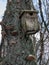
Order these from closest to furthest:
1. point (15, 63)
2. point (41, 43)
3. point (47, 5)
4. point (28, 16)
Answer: point (15, 63) → point (28, 16) → point (41, 43) → point (47, 5)

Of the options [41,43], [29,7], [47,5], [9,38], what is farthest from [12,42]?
[47,5]

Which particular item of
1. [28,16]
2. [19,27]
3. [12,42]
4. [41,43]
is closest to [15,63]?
[12,42]

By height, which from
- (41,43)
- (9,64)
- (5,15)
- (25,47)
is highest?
(5,15)

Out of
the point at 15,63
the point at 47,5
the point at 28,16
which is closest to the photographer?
the point at 15,63

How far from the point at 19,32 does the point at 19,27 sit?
7 centimetres

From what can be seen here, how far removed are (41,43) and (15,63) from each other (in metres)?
4.97

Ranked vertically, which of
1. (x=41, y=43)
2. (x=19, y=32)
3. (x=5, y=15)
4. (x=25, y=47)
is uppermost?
(x=5, y=15)

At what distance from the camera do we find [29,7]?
2422 millimetres

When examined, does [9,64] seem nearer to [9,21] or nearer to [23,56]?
[23,56]

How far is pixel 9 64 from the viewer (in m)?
2.25

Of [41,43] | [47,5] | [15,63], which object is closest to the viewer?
[15,63]

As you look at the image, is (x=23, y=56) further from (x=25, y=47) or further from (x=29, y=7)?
(x=29, y=7)

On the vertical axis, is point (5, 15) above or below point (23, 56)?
above

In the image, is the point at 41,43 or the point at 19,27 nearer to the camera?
the point at 19,27
